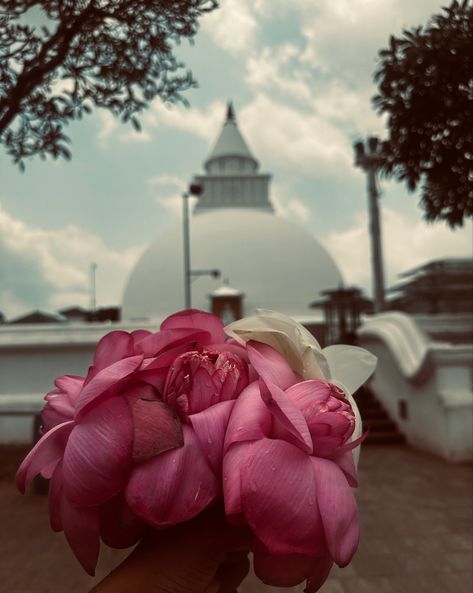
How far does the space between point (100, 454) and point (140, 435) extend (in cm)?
4

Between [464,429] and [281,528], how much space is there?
18.0 ft

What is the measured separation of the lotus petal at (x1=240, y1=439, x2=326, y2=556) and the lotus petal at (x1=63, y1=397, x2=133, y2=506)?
12cm

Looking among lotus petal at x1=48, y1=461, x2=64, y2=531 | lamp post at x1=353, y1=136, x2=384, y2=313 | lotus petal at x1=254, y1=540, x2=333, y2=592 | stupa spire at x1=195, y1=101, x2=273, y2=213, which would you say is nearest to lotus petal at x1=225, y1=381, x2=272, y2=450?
lotus petal at x1=254, y1=540, x2=333, y2=592

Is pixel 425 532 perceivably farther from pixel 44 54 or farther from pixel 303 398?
pixel 44 54

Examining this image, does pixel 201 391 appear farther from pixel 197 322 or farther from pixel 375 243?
pixel 375 243

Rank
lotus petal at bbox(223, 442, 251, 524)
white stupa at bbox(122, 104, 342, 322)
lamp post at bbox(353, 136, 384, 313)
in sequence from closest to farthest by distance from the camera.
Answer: lotus petal at bbox(223, 442, 251, 524) < lamp post at bbox(353, 136, 384, 313) < white stupa at bbox(122, 104, 342, 322)

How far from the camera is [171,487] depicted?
0.49 m

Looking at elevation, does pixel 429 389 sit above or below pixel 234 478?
below

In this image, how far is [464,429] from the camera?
17.4 feet

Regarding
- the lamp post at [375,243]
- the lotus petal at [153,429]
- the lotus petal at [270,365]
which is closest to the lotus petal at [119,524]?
the lotus petal at [153,429]

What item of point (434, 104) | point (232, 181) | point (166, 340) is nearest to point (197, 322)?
point (166, 340)

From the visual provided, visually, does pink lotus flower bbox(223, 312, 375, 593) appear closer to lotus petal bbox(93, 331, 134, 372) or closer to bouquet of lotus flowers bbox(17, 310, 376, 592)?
bouquet of lotus flowers bbox(17, 310, 376, 592)

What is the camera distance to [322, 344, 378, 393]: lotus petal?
0.67m

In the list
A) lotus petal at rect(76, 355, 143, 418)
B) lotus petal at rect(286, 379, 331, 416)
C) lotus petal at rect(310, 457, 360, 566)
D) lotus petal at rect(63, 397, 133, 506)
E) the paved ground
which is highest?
lotus petal at rect(76, 355, 143, 418)
